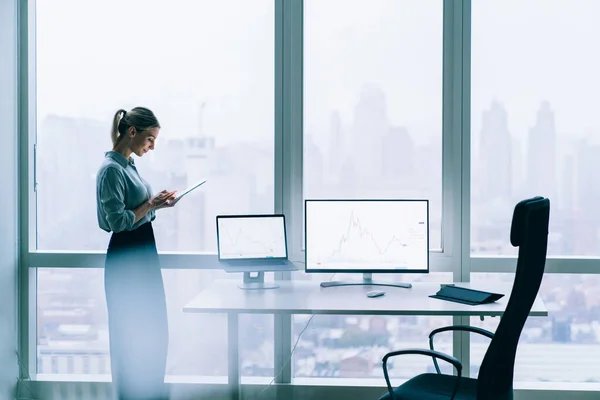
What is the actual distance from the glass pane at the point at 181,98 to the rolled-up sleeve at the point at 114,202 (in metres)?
0.64

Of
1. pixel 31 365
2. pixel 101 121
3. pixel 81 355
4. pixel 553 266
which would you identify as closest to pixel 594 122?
pixel 553 266

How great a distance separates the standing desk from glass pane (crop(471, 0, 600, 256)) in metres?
0.56

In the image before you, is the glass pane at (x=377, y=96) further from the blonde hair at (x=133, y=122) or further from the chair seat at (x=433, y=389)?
the chair seat at (x=433, y=389)

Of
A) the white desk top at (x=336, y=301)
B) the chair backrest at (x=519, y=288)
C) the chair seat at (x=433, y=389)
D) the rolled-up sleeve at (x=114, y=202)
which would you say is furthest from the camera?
the rolled-up sleeve at (x=114, y=202)

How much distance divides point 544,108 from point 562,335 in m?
1.26

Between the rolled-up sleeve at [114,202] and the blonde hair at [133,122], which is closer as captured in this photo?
the rolled-up sleeve at [114,202]

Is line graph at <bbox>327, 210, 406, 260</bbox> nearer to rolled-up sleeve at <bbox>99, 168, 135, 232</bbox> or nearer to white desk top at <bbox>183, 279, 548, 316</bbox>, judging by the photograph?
white desk top at <bbox>183, 279, 548, 316</bbox>

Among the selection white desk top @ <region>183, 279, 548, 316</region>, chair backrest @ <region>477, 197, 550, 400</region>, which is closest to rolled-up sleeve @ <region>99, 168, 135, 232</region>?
white desk top @ <region>183, 279, 548, 316</region>

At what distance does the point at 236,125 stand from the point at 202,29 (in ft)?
1.89

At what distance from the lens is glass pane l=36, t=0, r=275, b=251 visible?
3.53m

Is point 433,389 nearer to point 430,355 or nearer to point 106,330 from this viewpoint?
point 430,355

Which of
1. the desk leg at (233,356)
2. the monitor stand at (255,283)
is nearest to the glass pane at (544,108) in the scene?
the monitor stand at (255,283)

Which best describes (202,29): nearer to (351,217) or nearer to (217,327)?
(351,217)

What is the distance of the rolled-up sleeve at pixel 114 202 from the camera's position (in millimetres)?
2865
